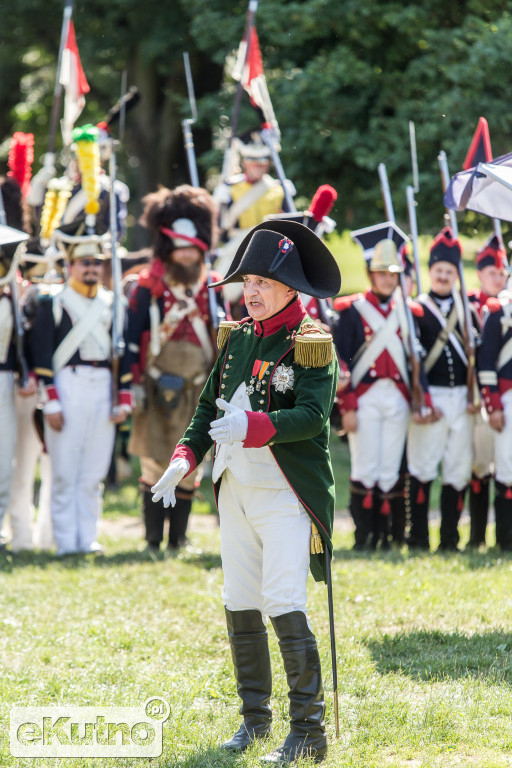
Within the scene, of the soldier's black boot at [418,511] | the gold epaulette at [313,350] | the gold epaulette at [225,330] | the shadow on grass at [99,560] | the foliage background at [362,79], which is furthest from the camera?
the foliage background at [362,79]

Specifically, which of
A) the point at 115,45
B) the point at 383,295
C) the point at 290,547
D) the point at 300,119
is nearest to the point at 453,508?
the point at 383,295

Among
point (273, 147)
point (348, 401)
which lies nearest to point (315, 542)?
point (348, 401)

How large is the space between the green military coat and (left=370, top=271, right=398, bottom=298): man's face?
346 centimetres

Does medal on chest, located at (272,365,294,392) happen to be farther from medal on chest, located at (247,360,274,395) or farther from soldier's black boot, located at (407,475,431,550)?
soldier's black boot, located at (407,475,431,550)

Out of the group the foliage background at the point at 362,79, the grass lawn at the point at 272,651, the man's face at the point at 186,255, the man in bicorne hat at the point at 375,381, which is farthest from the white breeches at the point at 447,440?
the foliage background at the point at 362,79

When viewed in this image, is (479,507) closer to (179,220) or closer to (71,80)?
(179,220)

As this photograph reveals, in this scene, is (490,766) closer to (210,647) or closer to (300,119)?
(210,647)

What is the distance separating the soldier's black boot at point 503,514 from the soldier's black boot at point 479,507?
23 centimetres

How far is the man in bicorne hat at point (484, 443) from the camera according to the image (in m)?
8.11

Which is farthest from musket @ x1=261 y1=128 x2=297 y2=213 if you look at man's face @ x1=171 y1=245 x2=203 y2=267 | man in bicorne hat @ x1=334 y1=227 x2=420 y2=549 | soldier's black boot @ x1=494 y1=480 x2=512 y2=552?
soldier's black boot @ x1=494 y1=480 x2=512 y2=552

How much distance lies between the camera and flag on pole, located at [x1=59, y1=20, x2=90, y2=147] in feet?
29.8

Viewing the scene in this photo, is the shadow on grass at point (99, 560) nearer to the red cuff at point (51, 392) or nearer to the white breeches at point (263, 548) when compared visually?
the red cuff at point (51, 392)

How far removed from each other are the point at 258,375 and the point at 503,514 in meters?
4.09

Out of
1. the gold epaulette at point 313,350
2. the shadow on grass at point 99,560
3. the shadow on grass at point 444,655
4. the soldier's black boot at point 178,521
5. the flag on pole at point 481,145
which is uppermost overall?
the flag on pole at point 481,145
